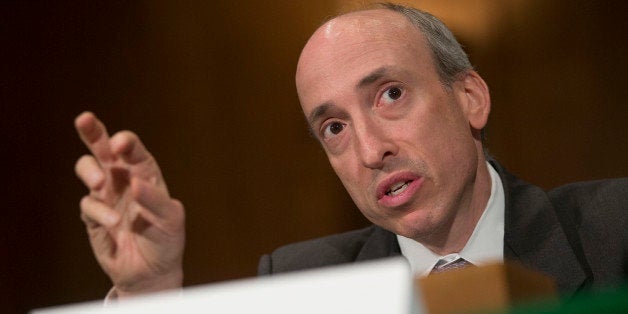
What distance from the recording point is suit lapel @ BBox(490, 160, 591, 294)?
1245 millimetres

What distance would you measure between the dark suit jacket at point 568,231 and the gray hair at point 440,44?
6.4 inches

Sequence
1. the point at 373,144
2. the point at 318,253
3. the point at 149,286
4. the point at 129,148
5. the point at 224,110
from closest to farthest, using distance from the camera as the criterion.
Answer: the point at 129,148 → the point at 149,286 → the point at 373,144 → the point at 318,253 → the point at 224,110

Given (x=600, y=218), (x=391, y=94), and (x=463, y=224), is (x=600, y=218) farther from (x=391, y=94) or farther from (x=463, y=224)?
(x=391, y=94)

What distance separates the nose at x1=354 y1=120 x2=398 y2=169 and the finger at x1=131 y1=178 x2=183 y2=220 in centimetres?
32

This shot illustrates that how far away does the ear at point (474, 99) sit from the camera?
1396 millimetres

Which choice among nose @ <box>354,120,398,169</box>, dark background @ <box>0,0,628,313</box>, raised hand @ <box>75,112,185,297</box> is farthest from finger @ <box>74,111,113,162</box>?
dark background @ <box>0,0,628,313</box>

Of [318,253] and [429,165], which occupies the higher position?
[429,165]

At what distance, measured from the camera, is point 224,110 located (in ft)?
6.28

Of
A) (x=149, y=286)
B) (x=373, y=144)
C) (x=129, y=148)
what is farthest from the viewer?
(x=373, y=144)

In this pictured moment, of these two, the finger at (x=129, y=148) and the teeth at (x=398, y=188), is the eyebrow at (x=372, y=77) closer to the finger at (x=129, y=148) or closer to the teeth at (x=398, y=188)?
the teeth at (x=398, y=188)

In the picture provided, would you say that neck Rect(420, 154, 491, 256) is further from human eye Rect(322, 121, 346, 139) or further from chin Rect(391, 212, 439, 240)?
human eye Rect(322, 121, 346, 139)

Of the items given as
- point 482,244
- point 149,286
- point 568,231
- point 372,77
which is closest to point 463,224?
point 482,244

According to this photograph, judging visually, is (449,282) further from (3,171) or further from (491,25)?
(3,171)

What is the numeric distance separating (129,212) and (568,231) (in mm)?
644
